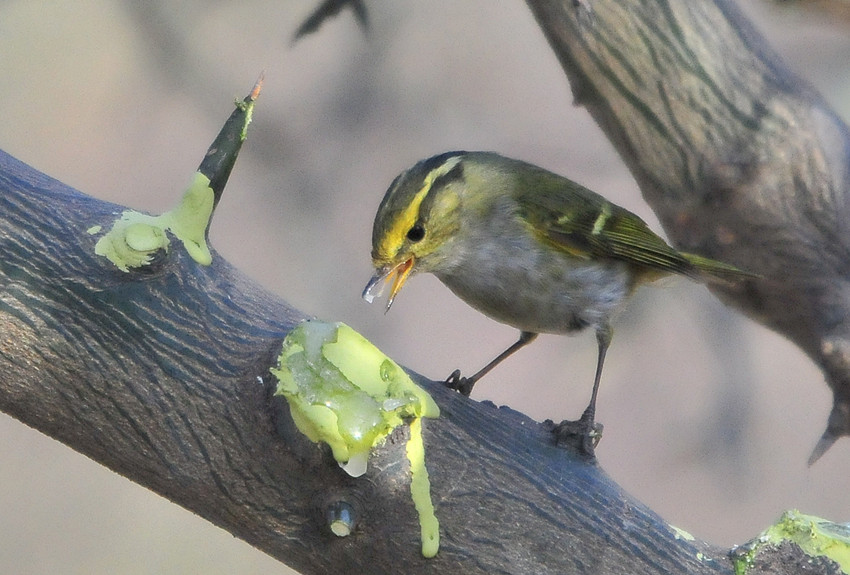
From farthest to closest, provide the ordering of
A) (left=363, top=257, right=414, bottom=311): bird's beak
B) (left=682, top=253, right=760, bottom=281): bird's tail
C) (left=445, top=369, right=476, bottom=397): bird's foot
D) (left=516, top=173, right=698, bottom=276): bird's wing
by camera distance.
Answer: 1. (left=682, top=253, right=760, bottom=281): bird's tail
2. (left=516, top=173, right=698, bottom=276): bird's wing
3. (left=445, top=369, right=476, bottom=397): bird's foot
4. (left=363, top=257, right=414, bottom=311): bird's beak

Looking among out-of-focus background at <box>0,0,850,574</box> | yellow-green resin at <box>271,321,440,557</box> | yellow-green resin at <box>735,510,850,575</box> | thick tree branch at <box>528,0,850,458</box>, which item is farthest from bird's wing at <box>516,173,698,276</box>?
out-of-focus background at <box>0,0,850,574</box>

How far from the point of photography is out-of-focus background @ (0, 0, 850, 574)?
4469 mm

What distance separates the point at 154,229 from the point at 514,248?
1.04 metres

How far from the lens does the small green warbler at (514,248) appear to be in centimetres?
219

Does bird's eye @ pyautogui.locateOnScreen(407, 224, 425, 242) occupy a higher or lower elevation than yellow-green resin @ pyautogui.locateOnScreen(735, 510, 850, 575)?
higher

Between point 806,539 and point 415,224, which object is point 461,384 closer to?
point 415,224

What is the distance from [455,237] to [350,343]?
828mm

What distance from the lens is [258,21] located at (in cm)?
485

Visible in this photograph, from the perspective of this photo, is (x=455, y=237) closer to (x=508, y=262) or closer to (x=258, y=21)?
(x=508, y=262)

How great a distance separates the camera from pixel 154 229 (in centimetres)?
151

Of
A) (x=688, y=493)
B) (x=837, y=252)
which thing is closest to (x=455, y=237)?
(x=837, y=252)

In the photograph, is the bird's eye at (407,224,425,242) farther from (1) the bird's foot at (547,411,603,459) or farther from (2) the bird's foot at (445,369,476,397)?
(1) the bird's foot at (547,411,603,459)

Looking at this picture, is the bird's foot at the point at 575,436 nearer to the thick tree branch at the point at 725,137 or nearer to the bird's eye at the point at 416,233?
the bird's eye at the point at 416,233

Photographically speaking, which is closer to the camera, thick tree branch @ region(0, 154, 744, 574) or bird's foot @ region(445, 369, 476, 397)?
thick tree branch @ region(0, 154, 744, 574)
